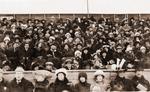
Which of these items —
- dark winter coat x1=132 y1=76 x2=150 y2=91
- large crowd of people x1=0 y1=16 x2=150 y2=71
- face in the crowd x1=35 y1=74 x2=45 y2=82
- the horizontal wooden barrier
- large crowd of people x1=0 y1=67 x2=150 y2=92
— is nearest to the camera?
large crowd of people x1=0 y1=67 x2=150 y2=92

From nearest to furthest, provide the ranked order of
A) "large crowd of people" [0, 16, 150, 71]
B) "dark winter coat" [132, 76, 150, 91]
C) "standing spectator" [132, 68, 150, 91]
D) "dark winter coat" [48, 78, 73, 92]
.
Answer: "dark winter coat" [48, 78, 73, 92], "standing spectator" [132, 68, 150, 91], "dark winter coat" [132, 76, 150, 91], "large crowd of people" [0, 16, 150, 71]

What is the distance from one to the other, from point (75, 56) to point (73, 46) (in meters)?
1.25

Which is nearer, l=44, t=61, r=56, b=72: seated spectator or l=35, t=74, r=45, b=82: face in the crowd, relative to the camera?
l=35, t=74, r=45, b=82: face in the crowd

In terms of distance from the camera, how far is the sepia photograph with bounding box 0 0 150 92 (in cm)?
1557

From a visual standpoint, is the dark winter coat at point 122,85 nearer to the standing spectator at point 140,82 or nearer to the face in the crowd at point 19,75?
the standing spectator at point 140,82

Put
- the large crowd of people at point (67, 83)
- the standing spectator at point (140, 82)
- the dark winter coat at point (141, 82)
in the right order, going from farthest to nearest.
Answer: the dark winter coat at point (141, 82) → the standing spectator at point (140, 82) → the large crowd of people at point (67, 83)

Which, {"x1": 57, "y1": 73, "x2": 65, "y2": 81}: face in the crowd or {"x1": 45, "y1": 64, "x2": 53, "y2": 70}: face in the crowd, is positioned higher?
{"x1": 45, "y1": 64, "x2": 53, "y2": 70}: face in the crowd


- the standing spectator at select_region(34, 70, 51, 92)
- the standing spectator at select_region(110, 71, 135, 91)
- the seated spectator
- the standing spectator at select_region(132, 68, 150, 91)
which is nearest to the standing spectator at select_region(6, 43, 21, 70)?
the seated spectator

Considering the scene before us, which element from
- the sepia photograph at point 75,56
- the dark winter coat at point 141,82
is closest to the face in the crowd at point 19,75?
the sepia photograph at point 75,56

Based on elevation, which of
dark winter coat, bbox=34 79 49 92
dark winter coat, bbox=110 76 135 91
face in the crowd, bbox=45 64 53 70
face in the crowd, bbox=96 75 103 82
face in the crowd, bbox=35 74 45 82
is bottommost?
dark winter coat, bbox=110 76 135 91

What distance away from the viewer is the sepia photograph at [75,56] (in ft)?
51.1

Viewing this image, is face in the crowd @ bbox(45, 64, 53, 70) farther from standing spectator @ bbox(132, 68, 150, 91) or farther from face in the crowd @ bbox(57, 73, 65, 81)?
standing spectator @ bbox(132, 68, 150, 91)

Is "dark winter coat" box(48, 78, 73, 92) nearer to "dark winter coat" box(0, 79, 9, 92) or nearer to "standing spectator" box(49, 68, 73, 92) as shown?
Answer: "standing spectator" box(49, 68, 73, 92)
